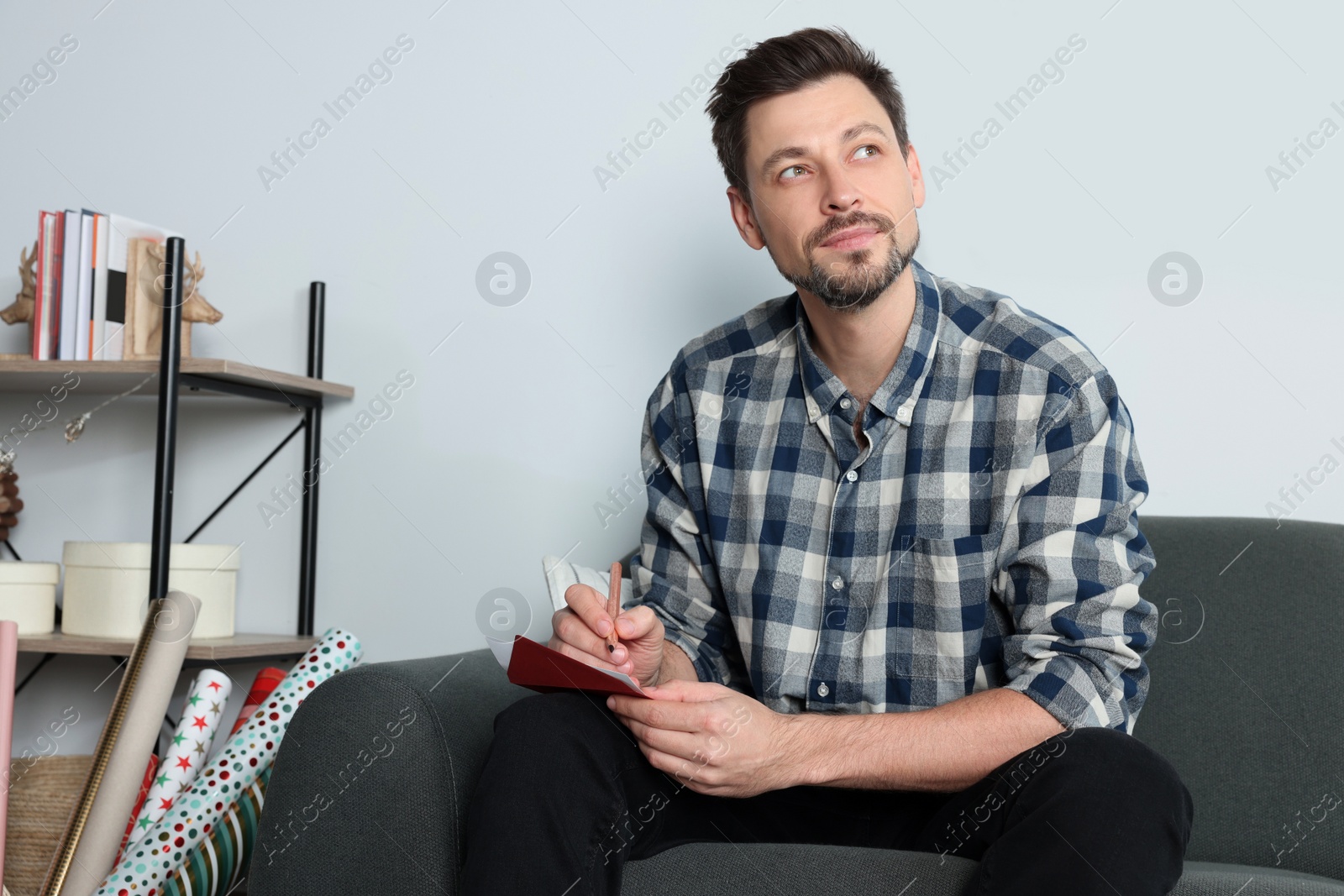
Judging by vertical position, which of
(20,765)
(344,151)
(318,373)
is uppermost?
(344,151)

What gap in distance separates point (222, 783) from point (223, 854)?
0.10 meters

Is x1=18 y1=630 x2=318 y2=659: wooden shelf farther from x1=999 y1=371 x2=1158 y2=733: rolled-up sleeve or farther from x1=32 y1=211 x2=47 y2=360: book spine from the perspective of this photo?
x1=999 y1=371 x2=1158 y2=733: rolled-up sleeve

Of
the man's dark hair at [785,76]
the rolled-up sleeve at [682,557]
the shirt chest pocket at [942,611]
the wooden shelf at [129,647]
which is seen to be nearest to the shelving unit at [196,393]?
the wooden shelf at [129,647]

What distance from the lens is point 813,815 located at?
3.86 feet

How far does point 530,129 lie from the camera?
1.93 metres

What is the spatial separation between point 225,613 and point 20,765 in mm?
462

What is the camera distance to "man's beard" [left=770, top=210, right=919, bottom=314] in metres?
Result: 1.30

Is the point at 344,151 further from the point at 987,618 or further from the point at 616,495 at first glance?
the point at 987,618

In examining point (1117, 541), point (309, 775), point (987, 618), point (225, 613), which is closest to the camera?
point (309, 775)

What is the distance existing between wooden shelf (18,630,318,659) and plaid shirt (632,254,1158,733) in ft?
2.41

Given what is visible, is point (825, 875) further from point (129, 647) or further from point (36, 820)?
point (36, 820)

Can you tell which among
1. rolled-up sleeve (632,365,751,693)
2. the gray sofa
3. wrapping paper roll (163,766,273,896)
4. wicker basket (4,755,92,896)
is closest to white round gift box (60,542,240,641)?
wicker basket (4,755,92,896)

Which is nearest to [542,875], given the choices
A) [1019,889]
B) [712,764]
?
[712,764]

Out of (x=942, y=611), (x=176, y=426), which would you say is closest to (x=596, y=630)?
(x=942, y=611)
